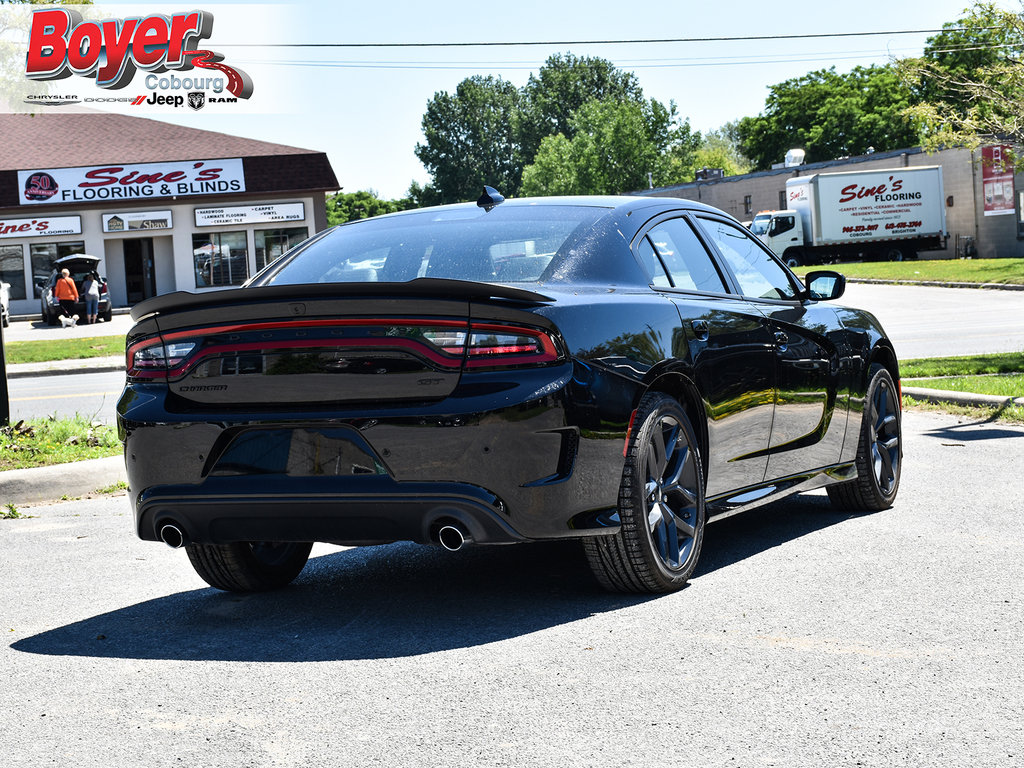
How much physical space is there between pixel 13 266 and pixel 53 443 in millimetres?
40655

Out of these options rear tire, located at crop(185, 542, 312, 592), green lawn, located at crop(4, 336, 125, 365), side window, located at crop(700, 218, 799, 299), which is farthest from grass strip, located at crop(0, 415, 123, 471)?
green lawn, located at crop(4, 336, 125, 365)

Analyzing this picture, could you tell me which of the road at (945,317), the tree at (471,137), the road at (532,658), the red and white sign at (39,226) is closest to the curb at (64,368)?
the road at (945,317)

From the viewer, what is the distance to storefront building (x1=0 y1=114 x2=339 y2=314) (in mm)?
46906

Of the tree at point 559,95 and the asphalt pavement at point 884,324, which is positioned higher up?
the tree at point 559,95

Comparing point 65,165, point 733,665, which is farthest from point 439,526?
point 65,165

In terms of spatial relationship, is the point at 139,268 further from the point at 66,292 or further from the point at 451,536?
the point at 451,536

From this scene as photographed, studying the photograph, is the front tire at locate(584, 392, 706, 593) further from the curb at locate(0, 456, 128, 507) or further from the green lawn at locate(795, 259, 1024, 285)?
the green lawn at locate(795, 259, 1024, 285)

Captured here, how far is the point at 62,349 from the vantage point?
2559cm

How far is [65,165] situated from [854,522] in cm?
4539

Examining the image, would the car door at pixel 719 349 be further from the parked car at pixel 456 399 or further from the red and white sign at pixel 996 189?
the red and white sign at pixel 996 189

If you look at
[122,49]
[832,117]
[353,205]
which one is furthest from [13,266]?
[353,205]

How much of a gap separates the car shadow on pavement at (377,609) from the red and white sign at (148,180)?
42.9 meters

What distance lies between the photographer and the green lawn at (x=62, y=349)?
80.6 ft

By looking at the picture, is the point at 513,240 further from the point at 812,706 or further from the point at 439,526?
the point at 812,706
